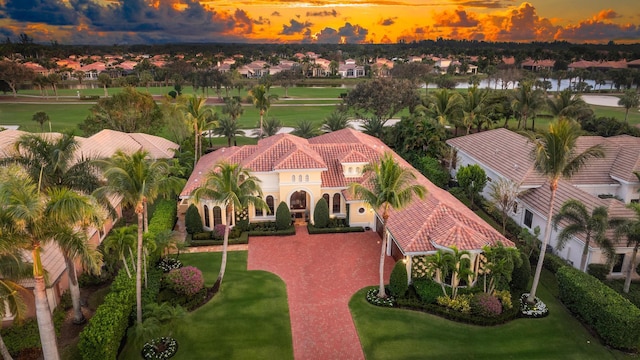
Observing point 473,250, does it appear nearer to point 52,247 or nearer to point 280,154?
point 280,154

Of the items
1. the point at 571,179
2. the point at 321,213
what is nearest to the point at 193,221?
the point at 321,213

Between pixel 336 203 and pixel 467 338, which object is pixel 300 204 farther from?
pixel 467 338

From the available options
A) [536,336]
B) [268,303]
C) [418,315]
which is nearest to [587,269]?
[536,336]

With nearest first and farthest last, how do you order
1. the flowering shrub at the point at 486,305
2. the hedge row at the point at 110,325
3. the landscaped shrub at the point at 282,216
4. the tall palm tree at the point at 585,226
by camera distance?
the hedge row at the point at 110,325 < the flowering shrub at the point at 486,305 < the tall palm tree at the point at 585,226 < the landscaped shrub at the point at 282,216

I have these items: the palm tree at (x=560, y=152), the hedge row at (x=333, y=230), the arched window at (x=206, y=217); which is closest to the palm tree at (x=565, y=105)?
the hedge row at (x=333, y=230)

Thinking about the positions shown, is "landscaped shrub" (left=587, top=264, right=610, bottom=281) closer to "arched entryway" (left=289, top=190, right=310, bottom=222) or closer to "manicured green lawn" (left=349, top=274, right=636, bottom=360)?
"manicured green lawn" (left=349, top=274, right=636, bottom=360)

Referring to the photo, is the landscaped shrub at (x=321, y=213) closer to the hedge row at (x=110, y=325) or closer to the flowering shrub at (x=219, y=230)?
the flowering shrub at (x=219, y=230)

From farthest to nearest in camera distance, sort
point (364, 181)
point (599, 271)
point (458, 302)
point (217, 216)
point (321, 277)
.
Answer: point (364, 181) → point (217, 216) → point (321, 277) → point (599, 271) → point (458, 302)
